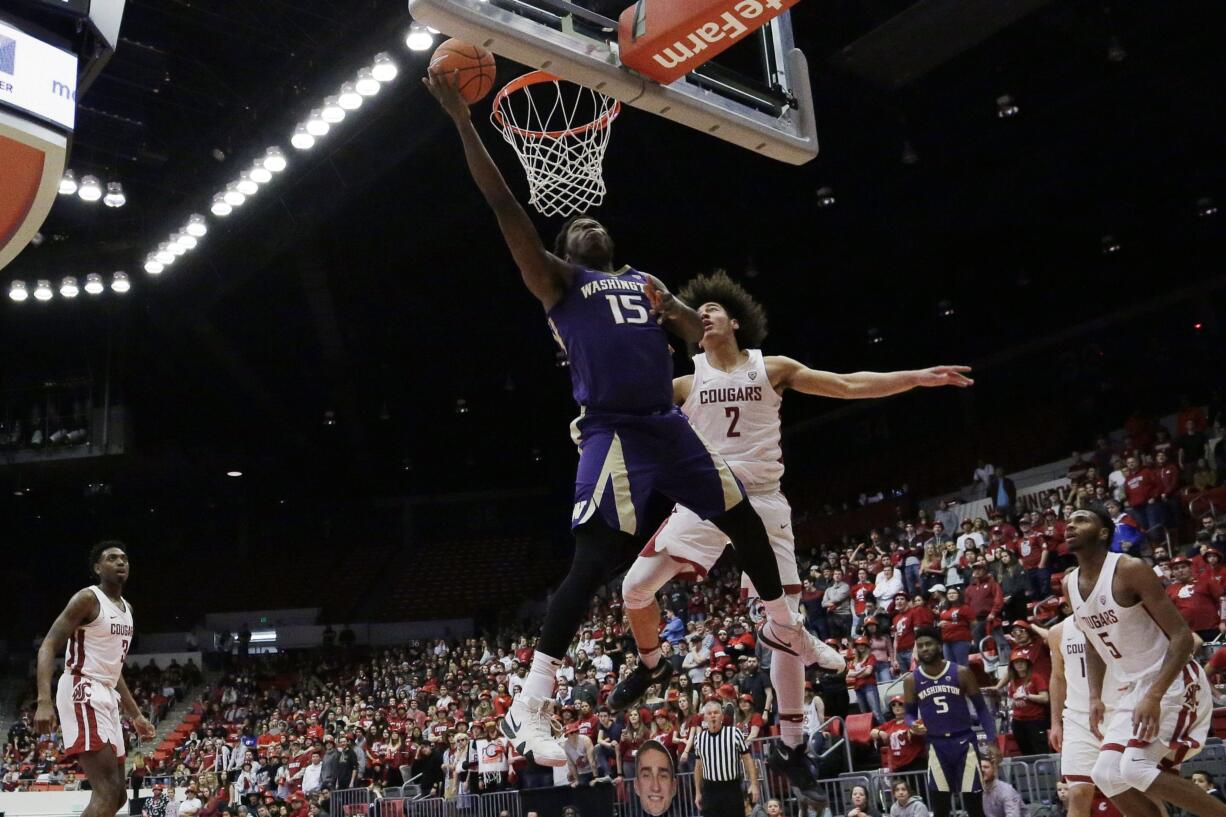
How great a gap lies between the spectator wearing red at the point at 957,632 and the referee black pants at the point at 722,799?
361cm

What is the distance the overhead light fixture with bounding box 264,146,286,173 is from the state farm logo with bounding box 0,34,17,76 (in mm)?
10070

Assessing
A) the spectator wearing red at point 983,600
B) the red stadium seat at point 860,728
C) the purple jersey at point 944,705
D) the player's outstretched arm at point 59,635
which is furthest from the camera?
the spectator wearing red at point 983,600

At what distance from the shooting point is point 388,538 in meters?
39.6

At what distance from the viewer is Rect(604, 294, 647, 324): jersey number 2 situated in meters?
4.83

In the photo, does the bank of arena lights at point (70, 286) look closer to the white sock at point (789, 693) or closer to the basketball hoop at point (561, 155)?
the basketball hoop at point (561, 155)

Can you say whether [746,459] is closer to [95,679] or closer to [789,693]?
[789,693]

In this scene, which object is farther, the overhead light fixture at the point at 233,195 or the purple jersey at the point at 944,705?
the overhead light fixture at the point at 233,195

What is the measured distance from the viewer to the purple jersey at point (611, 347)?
4.75 m

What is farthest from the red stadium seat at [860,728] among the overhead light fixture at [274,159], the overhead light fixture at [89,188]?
the overhead light fixture at [89,188]

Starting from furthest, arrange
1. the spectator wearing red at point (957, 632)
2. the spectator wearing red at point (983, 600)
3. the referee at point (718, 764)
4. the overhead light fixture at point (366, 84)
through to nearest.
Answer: the overhead light fixture at point (366, 84)
the spectator wearing red at point (983, 600)
the spectator wearing red at point (957, 632)
the referee at point (718, 764)

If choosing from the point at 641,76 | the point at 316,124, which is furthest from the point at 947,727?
the point at 316,124

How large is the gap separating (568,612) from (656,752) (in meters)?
8.58

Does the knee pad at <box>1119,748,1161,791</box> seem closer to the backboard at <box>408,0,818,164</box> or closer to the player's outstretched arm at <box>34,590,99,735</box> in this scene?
the backboard at <box>408,0,818,164</box>

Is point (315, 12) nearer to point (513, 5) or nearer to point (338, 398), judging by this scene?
point (513, 5)
